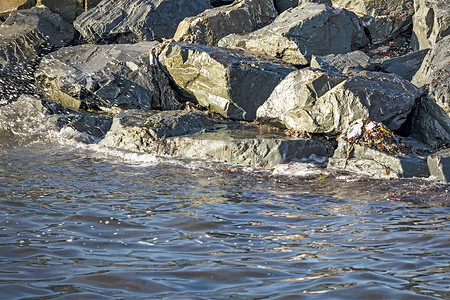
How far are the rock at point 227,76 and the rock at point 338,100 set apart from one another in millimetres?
862

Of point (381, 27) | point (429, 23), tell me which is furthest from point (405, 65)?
point (381, 27)

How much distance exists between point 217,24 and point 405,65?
4674mm

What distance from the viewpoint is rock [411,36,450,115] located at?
29.9 ft

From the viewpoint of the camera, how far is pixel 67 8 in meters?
A: 15.0

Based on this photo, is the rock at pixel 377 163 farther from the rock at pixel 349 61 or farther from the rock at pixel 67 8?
the rock at pixel 67 8

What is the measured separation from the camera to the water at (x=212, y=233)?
11.1 feet

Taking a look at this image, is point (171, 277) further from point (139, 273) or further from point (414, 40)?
point (414, 40)

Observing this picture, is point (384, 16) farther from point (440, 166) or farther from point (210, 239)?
point (210, 239)

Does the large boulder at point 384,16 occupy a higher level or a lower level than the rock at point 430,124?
higher

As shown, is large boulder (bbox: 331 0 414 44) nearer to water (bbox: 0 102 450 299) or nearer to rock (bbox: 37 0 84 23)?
water (bbox: 0 102 450 299)

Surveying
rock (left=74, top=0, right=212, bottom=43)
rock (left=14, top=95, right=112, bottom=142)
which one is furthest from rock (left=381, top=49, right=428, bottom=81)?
rock (left=14, top=95, right=112, bottom=142)

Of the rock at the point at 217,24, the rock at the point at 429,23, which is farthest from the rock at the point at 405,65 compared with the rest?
the rock at the point at 217,24

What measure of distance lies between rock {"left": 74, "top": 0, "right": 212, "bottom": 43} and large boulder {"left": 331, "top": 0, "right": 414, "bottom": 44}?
14.7 feet

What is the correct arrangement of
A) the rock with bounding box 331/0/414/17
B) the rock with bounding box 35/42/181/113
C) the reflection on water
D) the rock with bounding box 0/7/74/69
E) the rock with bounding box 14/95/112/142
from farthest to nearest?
the rock with bounding box 331/0/414/17 < the rock with bounding box 0/7/74/69 < the rock with bounding box 35/42/181/113 < the rock with bounding box 14/95/112/142 < the reflection on water
